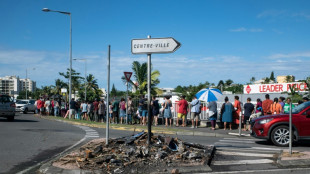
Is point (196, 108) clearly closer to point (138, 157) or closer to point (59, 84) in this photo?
point (138, 157)

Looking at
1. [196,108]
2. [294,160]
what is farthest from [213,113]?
[294,160]

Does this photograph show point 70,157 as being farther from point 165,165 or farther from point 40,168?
point 165,165

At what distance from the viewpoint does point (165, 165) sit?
6.63 metres

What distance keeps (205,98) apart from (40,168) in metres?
11.1

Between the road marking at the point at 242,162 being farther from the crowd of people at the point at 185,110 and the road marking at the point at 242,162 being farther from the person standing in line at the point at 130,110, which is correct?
the person standing in line at the point at 130,110

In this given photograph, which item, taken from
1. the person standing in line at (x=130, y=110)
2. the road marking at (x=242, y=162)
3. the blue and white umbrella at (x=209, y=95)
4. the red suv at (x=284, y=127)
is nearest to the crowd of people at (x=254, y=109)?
the blue and white umbrella at (x=209, y=95)

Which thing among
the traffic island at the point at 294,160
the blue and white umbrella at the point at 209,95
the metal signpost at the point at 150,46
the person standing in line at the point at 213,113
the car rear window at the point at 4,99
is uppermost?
the metal signpost at the point at 150,46

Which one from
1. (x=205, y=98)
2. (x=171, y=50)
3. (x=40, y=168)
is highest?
(x=171, y=50)

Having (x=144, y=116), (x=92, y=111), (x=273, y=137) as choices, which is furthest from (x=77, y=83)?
(x=273, y=137)

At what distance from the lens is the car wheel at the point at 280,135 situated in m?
10.2

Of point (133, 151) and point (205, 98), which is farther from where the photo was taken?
point (205, 98)

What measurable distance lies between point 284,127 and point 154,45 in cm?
556

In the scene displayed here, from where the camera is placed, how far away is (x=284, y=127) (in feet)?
33.5

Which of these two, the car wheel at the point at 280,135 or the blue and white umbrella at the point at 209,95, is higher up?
the blue and white umbrella at the point at 209,95
